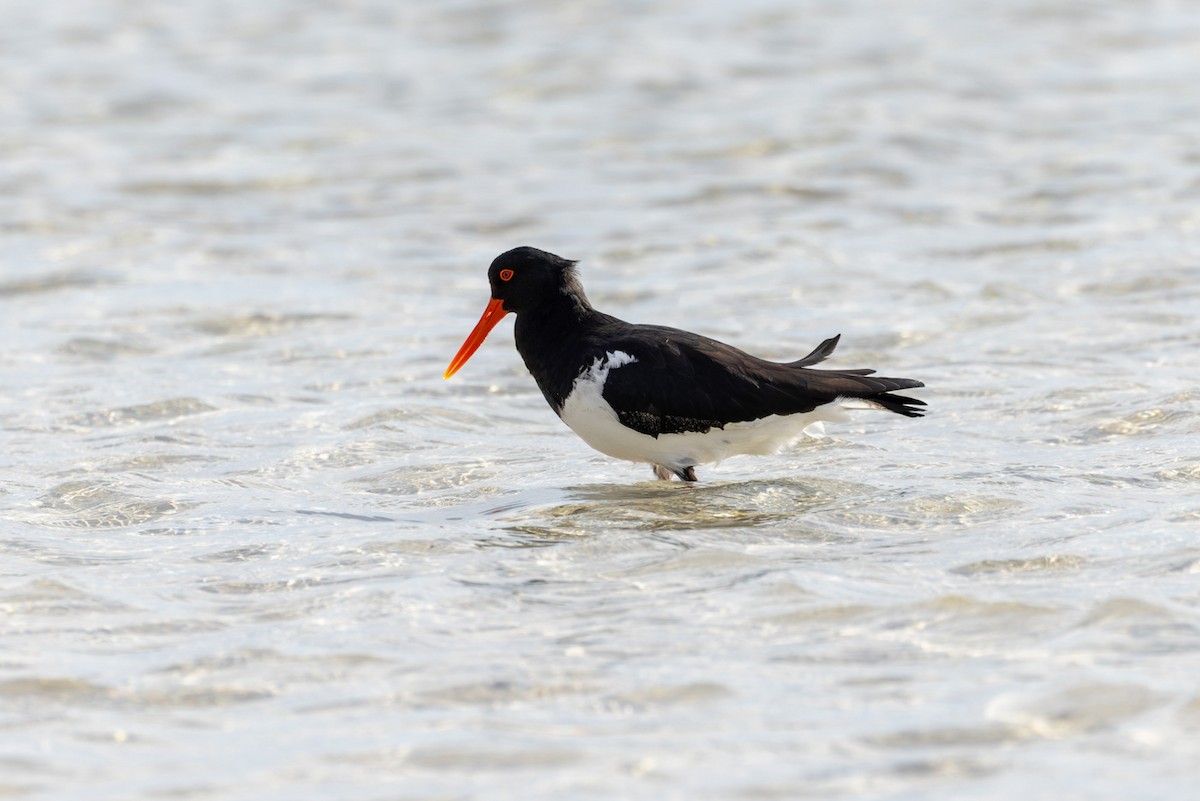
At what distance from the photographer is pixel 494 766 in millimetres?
4543

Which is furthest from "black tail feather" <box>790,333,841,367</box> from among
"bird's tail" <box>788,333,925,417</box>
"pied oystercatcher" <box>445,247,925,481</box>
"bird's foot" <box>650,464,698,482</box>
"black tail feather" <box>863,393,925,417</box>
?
"bird's foot" <box>650,464,698,482</box>

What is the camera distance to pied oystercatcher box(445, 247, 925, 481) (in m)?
7.27

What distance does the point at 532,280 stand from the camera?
792 cm

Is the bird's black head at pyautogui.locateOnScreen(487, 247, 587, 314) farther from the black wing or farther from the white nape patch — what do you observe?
the white nape patch

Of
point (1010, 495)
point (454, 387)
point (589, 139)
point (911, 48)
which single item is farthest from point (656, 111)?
point (1010, 495)

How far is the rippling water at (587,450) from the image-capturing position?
4.73 meters

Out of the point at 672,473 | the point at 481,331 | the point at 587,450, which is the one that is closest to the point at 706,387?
the point at 672,473

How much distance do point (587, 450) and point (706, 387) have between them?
1398 mm

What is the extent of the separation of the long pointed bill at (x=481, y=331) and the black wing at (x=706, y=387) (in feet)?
2.73

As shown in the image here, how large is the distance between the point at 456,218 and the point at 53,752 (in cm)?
1002

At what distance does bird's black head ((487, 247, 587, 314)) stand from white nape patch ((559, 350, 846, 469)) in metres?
0.62

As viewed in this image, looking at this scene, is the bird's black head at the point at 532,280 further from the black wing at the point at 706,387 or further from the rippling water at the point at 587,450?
the rippling water at the point at 587,450

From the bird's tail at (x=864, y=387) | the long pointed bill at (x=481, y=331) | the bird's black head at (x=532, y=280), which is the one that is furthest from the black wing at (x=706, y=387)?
the long pointed bill at (x=481, y=331)

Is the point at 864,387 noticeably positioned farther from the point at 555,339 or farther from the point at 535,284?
the point at 535,284
